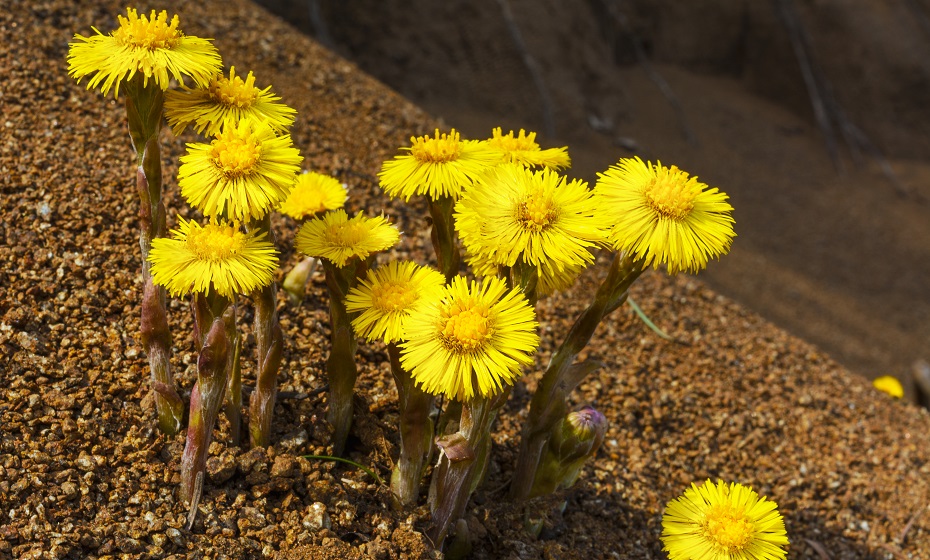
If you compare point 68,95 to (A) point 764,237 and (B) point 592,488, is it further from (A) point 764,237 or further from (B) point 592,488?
(A) point 764,237

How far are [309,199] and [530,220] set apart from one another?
50 cm

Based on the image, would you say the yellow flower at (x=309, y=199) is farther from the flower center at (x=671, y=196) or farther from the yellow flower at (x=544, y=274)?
the flower center at (x=671, y=196)

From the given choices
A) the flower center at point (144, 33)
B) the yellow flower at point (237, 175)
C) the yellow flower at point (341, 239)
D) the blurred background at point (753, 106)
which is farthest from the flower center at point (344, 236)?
the blurred background at point (753, 106)

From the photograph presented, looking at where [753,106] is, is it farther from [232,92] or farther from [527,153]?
[232,92]

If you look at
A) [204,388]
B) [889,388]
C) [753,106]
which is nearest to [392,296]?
[204,388]

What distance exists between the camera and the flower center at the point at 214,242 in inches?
47.8

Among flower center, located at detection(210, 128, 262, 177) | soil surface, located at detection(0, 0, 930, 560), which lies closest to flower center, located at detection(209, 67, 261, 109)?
flower center, located at detection(210, 128, 262, 177)

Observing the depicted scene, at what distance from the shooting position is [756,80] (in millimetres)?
6391

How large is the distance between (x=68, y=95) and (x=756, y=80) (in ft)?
18.1

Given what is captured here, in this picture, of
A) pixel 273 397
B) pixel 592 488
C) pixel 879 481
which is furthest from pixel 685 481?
pixel 273 397

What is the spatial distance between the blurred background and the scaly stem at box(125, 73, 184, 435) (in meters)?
3.13

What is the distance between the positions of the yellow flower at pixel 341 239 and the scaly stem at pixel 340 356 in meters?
0.04

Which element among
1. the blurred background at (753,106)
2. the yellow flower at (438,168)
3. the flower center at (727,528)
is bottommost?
the flower center at (727,528)

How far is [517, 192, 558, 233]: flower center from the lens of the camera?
1.26 metres
